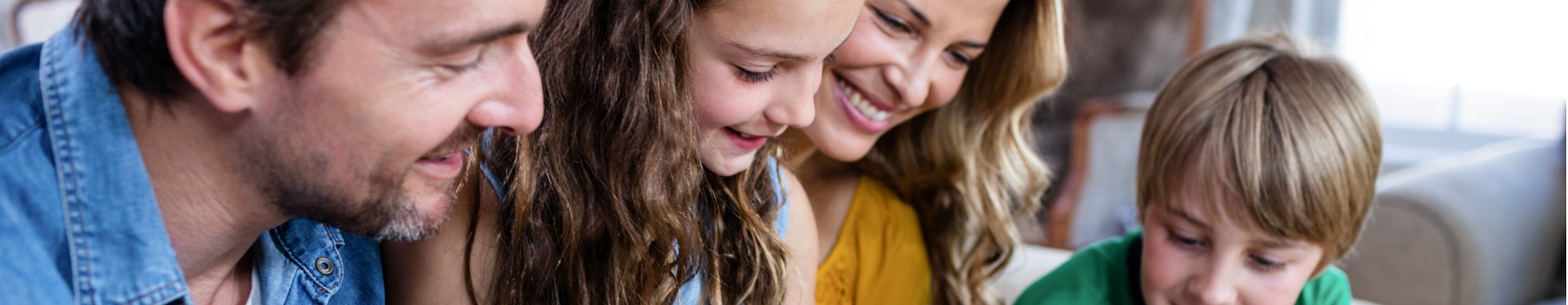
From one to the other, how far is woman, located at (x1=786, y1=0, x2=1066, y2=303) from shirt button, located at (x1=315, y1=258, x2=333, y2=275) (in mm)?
623

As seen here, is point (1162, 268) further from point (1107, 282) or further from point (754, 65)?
point (754, 65)

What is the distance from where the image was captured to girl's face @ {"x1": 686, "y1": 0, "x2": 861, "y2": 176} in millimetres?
1160

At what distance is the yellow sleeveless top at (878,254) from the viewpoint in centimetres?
180

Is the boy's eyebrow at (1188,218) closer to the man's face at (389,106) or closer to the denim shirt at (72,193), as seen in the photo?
the man's face at (389,106)

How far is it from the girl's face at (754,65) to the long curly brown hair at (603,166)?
0.03 m

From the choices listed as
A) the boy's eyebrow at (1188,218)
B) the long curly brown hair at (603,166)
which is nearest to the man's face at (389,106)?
the long curly brown hair at (603,166)

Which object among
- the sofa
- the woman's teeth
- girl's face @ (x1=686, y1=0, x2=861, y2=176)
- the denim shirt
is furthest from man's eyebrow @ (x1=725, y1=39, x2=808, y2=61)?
the sofa

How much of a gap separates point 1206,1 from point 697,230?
305cm

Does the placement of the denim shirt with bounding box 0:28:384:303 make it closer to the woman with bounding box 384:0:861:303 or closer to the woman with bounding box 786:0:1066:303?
the woman with bounding box 384:0:861:303

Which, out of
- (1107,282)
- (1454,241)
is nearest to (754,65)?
(1107,282)

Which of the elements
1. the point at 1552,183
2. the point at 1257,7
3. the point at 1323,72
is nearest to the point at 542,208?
the point at 1323,72

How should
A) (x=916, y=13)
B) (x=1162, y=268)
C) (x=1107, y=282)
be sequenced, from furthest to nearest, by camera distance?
(x=1107, y=282) < (x=1162, y=268) < (x=916, y=13)

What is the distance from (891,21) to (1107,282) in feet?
1.69

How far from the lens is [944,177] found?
5.99 ft
